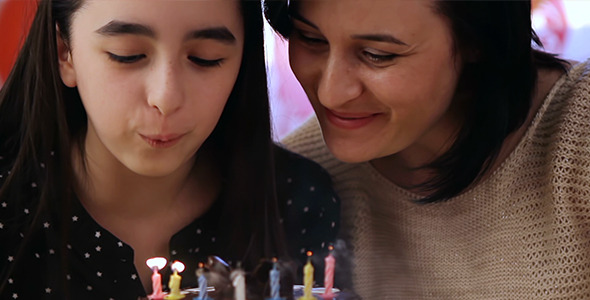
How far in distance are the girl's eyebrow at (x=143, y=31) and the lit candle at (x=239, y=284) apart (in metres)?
0.30

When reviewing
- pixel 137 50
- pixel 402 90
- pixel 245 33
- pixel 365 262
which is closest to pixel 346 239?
pixel 365 262

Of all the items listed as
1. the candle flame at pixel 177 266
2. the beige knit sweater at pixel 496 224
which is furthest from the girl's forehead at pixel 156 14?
the beige knit sweater at pixel 496 224

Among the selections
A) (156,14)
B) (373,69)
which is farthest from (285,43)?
(156,14)

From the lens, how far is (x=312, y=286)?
2.88 feet

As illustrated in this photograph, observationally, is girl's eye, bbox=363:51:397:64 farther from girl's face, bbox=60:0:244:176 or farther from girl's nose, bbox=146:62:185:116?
girl's nose, bbox=146:62:185:116

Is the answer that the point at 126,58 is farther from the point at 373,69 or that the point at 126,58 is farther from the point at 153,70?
the point at 373,69

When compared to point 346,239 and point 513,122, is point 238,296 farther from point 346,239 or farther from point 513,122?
point 513,122

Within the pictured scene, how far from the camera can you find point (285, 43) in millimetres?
1160

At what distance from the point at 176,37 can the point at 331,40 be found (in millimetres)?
242

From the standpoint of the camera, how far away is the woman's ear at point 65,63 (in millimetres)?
1005

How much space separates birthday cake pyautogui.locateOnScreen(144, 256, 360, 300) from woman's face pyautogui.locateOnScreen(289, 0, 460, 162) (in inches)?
11.7

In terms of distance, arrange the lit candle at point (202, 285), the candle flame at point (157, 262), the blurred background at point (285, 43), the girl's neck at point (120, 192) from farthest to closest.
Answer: the blurred background at point (285, 43)
the girl's neck at point (120, 192)
the candle flame at point (157, 262)
the lit candle at point (202, 285)

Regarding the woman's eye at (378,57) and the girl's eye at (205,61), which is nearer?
the girl's eye at (205,61)

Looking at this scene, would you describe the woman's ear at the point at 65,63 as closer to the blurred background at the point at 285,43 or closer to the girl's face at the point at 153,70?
the girl's face at the point at 153,70
